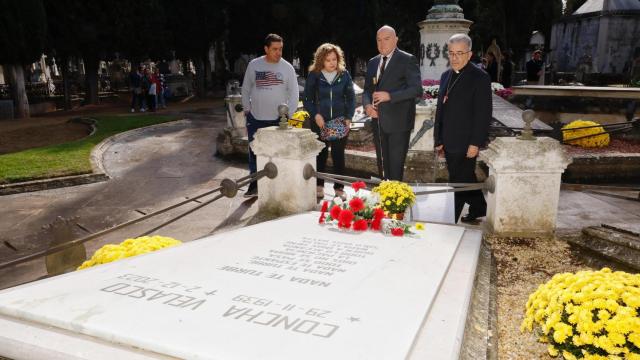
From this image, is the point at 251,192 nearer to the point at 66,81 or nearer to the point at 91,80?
the point at 66,81

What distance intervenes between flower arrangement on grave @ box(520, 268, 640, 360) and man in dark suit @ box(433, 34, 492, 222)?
2591 millimetres

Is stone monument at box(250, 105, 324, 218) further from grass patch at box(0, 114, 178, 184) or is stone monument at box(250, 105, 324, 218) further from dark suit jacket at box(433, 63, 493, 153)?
grass patch at box(0, 114, 178, 184)

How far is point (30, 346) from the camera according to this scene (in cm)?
239

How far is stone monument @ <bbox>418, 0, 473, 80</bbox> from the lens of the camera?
11.0 meters

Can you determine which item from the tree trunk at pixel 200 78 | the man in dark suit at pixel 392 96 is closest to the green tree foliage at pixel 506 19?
the tree trunk at pixel 200 78

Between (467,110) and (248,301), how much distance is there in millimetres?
3314

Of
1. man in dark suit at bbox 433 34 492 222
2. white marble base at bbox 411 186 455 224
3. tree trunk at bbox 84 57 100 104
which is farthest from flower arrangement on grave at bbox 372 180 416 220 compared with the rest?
tree trunk at bbox 84 57 100 104

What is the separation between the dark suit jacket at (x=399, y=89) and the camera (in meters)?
5.39

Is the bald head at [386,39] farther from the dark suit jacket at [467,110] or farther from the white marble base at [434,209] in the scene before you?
the white marble base at [434,209]

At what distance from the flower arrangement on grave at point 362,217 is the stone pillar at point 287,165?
3.18 ft

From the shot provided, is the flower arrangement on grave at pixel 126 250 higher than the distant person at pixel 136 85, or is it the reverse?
the distant person at pixel 136 85

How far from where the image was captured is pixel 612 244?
4.48m

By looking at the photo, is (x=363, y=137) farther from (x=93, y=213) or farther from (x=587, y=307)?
(x=587, y=307)

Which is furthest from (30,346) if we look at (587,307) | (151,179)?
(151,179)
